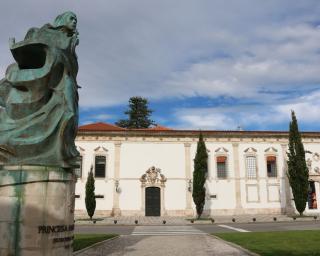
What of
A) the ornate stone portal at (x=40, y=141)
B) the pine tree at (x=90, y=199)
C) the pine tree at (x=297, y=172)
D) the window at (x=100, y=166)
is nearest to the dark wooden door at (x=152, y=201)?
the window at (x=100, y=166)

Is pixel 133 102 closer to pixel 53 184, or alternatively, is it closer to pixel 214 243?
pixel 214 243

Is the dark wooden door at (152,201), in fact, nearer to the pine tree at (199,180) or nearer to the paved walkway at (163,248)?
the pine tree at (199,180)

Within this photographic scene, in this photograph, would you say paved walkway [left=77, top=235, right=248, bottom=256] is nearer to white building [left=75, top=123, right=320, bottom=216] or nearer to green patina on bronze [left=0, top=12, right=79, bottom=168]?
green patina on bronze [left=0, top=12, right=79, bottom=168]

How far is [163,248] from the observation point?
11.5 m

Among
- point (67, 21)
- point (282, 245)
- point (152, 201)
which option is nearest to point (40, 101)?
point (67, 21)

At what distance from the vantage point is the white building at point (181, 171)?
102 ft

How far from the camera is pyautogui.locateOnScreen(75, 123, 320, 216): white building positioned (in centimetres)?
3103

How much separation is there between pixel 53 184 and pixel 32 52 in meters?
3.01

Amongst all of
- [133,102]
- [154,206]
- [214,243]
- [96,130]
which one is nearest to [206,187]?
[154,206]

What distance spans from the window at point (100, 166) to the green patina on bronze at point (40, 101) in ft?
78.0

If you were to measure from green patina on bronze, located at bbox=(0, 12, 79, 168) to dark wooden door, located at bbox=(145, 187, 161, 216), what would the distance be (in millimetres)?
23854

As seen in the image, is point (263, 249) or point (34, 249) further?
point (263, 249)

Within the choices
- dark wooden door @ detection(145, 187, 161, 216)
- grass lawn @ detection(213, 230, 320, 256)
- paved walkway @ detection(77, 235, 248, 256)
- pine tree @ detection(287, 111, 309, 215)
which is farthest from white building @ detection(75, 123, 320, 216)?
grass lawn @ detection(213, 230, 320, 256)

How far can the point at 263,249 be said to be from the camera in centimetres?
1089
